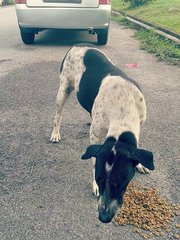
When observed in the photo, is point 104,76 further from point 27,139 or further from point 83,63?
point 27,139

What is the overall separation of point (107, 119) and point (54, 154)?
1386 mm

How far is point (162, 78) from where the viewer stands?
7715mm

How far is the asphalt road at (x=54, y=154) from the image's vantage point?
11.1ft

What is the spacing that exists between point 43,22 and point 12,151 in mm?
5811

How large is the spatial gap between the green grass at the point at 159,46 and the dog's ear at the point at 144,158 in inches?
244

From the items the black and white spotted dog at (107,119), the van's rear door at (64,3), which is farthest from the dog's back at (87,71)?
the van's rear door at (64,3)

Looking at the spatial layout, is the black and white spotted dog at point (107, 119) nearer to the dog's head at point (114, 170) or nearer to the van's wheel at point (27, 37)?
the dog's head at point (114, 170)

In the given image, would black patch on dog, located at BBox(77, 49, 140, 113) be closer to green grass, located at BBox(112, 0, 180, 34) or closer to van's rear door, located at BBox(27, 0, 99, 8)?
van's rear door, located at BBox(27, 0, 99, 8)

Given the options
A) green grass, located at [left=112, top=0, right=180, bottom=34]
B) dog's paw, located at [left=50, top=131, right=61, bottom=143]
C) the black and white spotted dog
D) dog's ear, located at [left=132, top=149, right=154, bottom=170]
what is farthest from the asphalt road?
green grass, located at [left=112, top=0, right=180, bottom=34]

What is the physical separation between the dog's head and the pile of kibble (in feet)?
1.83

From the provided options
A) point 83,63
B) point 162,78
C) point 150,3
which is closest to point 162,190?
point 83,63

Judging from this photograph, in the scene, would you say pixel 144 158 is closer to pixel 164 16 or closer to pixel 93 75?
pixel 93 75

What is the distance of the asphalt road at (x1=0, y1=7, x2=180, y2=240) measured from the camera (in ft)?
11.1

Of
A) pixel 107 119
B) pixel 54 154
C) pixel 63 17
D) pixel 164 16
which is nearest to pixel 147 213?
pixel 107 119
